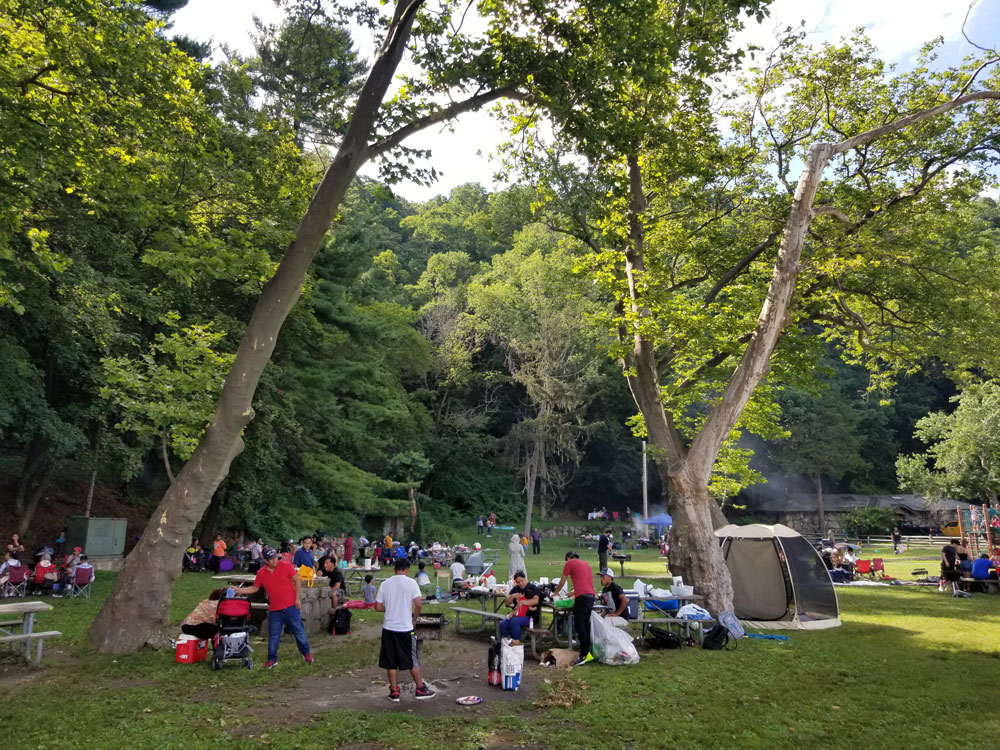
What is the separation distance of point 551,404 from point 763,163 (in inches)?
1025

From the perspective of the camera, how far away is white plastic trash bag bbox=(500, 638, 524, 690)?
7035mm

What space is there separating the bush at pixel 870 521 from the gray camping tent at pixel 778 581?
103 ft

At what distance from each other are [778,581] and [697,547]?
187cm

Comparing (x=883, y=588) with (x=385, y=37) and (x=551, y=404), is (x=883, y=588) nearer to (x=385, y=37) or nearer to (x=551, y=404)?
(x=385, y=37)

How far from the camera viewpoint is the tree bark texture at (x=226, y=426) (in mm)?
8523

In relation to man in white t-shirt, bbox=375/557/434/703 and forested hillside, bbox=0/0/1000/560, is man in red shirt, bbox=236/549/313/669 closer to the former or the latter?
man in white t-shirt, bbox=375/557/434/703

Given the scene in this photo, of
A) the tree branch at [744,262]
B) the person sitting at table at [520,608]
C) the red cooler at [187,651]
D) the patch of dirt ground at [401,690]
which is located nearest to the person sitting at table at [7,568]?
the red cooler at [187,651]

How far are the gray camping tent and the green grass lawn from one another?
1.94 meters

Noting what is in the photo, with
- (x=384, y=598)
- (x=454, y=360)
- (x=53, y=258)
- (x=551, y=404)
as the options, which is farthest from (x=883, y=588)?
(x=454, y=360)

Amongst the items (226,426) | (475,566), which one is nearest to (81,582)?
(226,426)

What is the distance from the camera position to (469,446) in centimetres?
4312

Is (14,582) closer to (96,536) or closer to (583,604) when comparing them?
(96,536)

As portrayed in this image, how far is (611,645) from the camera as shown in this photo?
27.5 ft

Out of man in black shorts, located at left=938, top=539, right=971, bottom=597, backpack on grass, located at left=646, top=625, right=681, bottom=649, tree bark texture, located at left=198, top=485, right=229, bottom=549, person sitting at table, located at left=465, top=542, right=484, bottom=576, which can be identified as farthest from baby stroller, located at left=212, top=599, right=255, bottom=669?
man in black shorts, located at left=938, top=539, right=971, bottom=597
